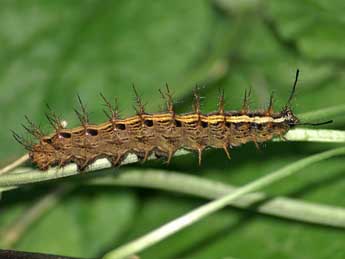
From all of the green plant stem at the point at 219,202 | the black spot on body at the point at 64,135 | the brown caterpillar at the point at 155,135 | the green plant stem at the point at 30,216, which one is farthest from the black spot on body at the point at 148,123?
the green plant stem at the point at 30,216

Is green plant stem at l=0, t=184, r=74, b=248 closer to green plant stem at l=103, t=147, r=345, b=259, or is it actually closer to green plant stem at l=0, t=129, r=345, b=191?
green plant stem at l=0, t=129, r=345, b=191

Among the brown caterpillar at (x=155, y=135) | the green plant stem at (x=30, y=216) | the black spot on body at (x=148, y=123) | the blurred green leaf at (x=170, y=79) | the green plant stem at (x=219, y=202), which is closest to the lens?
the green plant stem at (x=219, y=202)

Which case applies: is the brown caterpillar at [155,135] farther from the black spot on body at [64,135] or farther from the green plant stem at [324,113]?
the green plant stem at [324,113]

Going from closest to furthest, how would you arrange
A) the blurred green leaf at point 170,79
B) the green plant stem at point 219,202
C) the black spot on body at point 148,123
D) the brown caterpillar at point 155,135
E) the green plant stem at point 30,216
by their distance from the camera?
the green plant stem at point 219,202 < the brown caterpillar at point 155,135 < the black spot on body at point 148,123 < the blurred green leaf at point 170,79 < the green plant stem at point 30,216

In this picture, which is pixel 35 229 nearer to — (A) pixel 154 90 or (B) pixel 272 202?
(A) pixel 154 90

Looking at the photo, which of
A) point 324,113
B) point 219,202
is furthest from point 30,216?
point 324,113

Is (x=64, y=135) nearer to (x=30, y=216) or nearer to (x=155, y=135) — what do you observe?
(x=155, y=135)

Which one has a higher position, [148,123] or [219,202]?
[148,123]

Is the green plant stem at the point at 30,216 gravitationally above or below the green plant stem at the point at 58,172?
below

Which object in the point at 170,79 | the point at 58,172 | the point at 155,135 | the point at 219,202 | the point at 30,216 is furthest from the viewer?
the point at 170,79

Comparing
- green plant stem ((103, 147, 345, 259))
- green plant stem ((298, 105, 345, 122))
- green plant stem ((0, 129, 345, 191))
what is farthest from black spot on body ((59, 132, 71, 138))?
green plant stem ((298, 105, 345, 122))
